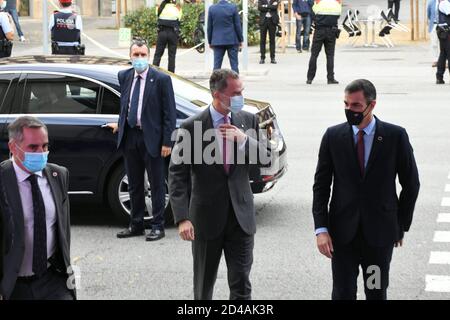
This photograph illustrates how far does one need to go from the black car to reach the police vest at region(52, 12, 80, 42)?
7.90 meters

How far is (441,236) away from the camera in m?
10.3

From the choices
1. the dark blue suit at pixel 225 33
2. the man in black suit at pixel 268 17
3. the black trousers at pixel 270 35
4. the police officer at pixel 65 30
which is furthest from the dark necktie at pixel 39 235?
the man in black suit at pixel 268 17

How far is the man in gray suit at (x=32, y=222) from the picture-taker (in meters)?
5.96

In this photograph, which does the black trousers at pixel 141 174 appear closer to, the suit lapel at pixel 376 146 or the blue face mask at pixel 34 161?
the suit lapel at pixel 376 146

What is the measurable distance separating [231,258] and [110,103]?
3910mm

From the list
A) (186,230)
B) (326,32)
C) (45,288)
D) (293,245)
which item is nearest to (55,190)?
(45,288)

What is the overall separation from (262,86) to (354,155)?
16.5 meters

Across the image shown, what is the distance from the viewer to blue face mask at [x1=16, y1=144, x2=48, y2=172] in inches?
236

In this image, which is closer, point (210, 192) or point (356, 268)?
point (356, 268)

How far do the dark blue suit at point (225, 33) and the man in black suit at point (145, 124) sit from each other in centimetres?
1299

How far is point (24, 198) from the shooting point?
19.8ft

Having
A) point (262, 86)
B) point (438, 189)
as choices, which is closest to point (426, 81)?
point (262, 86)

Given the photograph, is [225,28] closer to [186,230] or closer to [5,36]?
[5,36]
